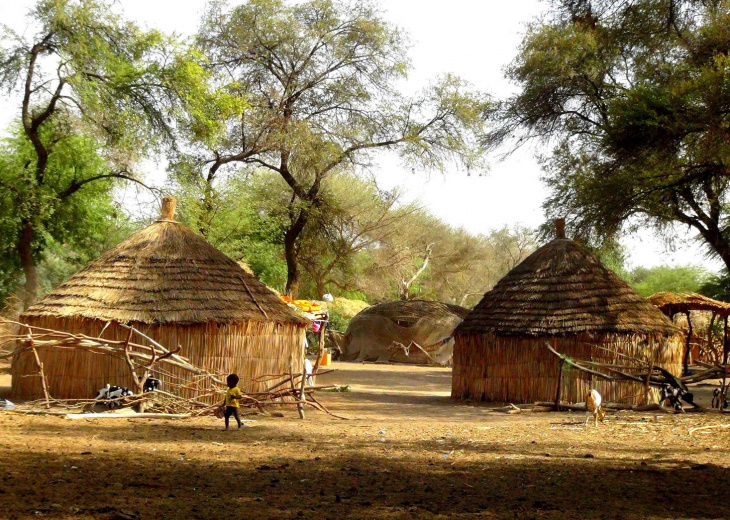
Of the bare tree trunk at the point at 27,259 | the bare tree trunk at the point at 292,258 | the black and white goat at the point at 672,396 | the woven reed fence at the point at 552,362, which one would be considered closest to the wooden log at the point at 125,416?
the woven reed fence at the point at 552,362

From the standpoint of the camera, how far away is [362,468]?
691cm

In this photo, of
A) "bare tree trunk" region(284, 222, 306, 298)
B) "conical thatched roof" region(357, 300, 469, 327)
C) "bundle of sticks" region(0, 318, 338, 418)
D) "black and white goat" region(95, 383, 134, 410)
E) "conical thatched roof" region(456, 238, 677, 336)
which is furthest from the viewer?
"conical thatched roof" region(357, 300, 469, 327)

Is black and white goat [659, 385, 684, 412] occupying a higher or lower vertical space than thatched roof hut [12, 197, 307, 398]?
lower

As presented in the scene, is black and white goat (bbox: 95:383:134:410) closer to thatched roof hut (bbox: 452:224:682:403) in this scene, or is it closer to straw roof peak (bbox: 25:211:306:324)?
straw roof peak (bbox: 25:211:306:324)

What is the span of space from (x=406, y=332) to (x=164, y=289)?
1517 centimetres

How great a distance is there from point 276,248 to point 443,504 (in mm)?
26256

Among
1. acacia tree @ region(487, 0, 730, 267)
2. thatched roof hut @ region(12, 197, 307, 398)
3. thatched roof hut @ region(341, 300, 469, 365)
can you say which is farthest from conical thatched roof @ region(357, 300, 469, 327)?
thatched roof hut @ region(12, 197, 307, 398)

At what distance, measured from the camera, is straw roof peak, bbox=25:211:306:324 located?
37.9 ft

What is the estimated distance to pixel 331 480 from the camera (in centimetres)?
631

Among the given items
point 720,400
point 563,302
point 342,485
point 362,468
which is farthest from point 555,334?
point 342,485

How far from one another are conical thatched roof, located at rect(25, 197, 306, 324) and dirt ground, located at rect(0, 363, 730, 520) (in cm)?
209

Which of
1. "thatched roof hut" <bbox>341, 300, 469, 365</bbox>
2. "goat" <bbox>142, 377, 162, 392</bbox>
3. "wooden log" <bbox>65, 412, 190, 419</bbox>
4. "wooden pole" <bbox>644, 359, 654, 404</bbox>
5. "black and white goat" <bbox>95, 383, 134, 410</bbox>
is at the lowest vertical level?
"wooden log" <bbox>65, 412, 190, 419</bbox>

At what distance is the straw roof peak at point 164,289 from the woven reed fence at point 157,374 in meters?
0.16

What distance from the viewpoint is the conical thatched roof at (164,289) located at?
1155cm
